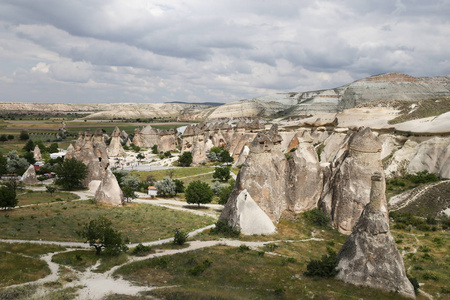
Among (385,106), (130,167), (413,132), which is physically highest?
(385,106)

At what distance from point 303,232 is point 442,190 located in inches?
772

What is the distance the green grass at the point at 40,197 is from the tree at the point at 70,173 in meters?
2.89

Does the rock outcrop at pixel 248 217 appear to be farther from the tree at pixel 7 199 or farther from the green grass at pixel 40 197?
the green grass at pixel 40 197

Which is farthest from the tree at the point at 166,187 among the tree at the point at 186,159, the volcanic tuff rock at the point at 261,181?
the volcanic tuff rock at the point at 261,181

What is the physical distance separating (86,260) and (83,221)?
11.7 meters

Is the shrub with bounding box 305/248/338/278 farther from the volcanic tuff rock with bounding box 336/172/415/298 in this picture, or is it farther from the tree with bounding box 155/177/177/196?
the tree with bounding box 155/177/177/196

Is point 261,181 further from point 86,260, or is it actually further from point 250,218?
point 86,260

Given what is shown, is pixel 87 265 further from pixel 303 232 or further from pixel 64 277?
pixel 303 232

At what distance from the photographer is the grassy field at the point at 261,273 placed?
645 inches

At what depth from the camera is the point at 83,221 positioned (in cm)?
3141

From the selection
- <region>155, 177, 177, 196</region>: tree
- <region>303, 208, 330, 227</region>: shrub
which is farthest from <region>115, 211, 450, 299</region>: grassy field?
<region>155, 177, 177, 196</region>: tree

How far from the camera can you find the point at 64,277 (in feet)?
57.4

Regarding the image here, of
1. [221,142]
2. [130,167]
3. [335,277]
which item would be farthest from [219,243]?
[221,142]

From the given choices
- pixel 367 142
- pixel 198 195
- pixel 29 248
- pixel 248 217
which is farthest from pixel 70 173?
pixel 367 142
